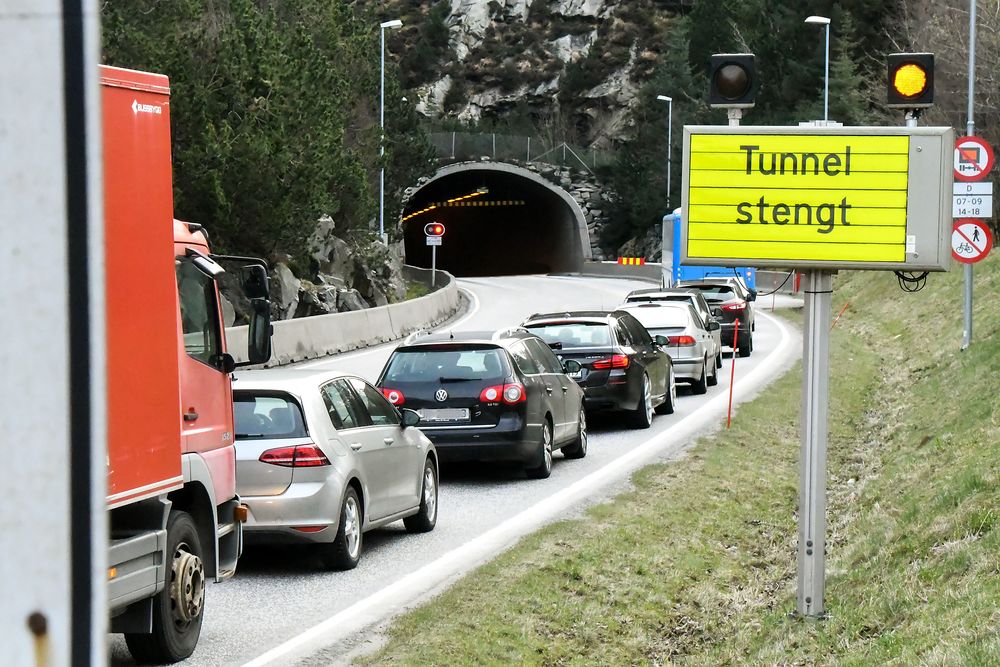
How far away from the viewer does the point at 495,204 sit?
327 ft

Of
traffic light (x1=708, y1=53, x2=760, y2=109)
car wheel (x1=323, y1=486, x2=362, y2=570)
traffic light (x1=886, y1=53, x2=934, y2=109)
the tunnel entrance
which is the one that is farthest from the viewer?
the tunnel entrance

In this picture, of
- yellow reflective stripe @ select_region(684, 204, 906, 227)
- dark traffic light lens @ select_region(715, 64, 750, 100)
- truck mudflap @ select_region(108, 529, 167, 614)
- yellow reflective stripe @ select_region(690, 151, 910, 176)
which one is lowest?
truck mudflap @ select_region(108, 529, 167, 614)

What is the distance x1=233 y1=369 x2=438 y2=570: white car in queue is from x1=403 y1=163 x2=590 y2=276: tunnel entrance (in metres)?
78.5

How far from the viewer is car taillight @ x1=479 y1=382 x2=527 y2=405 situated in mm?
14758

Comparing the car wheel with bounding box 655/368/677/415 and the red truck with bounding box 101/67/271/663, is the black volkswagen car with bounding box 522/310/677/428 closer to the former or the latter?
the car wheel with bounding box 655/368/677/415

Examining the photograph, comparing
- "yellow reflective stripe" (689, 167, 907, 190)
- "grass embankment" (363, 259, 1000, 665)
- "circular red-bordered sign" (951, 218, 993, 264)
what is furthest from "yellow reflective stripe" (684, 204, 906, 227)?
→ "circular red-bordered sign" (951, 218, 993, 264)

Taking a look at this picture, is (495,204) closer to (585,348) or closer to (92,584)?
(585,348)

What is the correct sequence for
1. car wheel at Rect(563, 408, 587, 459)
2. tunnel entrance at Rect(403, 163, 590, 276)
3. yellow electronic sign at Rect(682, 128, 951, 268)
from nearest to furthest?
yellow electronic sign at Rect(682, 128, 951, 268), car wheel at Rect(563, 408, 587, 459), tunnel entrance at Rect(403, 163, 590, 276)

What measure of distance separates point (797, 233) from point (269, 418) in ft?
13.0

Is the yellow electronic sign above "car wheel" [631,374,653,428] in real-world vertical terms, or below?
above

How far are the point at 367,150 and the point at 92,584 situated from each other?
53.4m

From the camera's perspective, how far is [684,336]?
79.8 feet

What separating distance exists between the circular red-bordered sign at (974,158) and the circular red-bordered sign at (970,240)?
703 mm

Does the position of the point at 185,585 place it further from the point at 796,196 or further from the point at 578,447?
the point at 578,447
